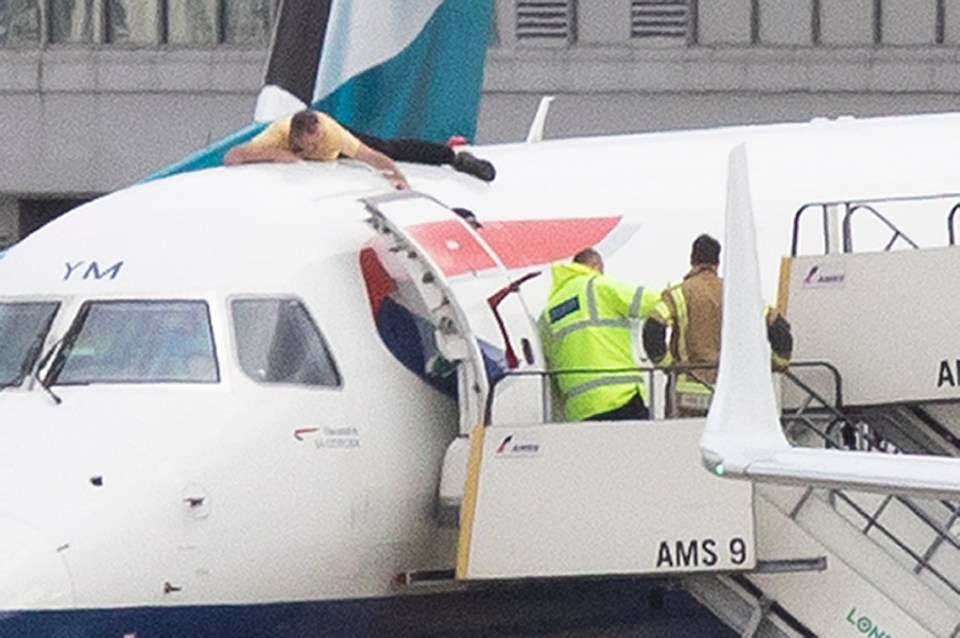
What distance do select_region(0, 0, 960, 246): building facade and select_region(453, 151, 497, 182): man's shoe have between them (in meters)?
24.5

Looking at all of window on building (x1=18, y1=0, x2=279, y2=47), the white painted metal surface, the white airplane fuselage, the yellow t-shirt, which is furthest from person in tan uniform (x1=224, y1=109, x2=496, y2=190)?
window on building (x1=18, y1=0, x2=279, y2=47)

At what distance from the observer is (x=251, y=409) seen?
15.7m

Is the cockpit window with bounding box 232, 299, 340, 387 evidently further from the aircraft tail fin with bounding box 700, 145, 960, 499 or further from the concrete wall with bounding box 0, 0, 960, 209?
the concrete wall with bounding box 0, 0, 960, 209

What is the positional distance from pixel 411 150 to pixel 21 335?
322cm

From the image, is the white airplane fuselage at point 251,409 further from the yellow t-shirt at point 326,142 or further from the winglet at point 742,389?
the winglet at point 742,389

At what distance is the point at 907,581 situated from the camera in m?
16.0

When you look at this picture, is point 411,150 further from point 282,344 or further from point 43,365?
point 43,365

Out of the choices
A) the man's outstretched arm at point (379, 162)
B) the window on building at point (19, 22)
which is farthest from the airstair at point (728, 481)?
the window on building at point (19, 22)

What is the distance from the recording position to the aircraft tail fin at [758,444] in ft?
34.6

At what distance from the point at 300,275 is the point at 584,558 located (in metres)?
2.29

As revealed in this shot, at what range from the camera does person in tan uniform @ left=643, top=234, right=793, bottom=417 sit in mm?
16625

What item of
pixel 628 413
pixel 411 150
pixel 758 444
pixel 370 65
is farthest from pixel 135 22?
pixel 758 444

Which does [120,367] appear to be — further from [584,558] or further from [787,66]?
[787,66]

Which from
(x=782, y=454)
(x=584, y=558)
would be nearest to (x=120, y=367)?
(x=584, y=558)
